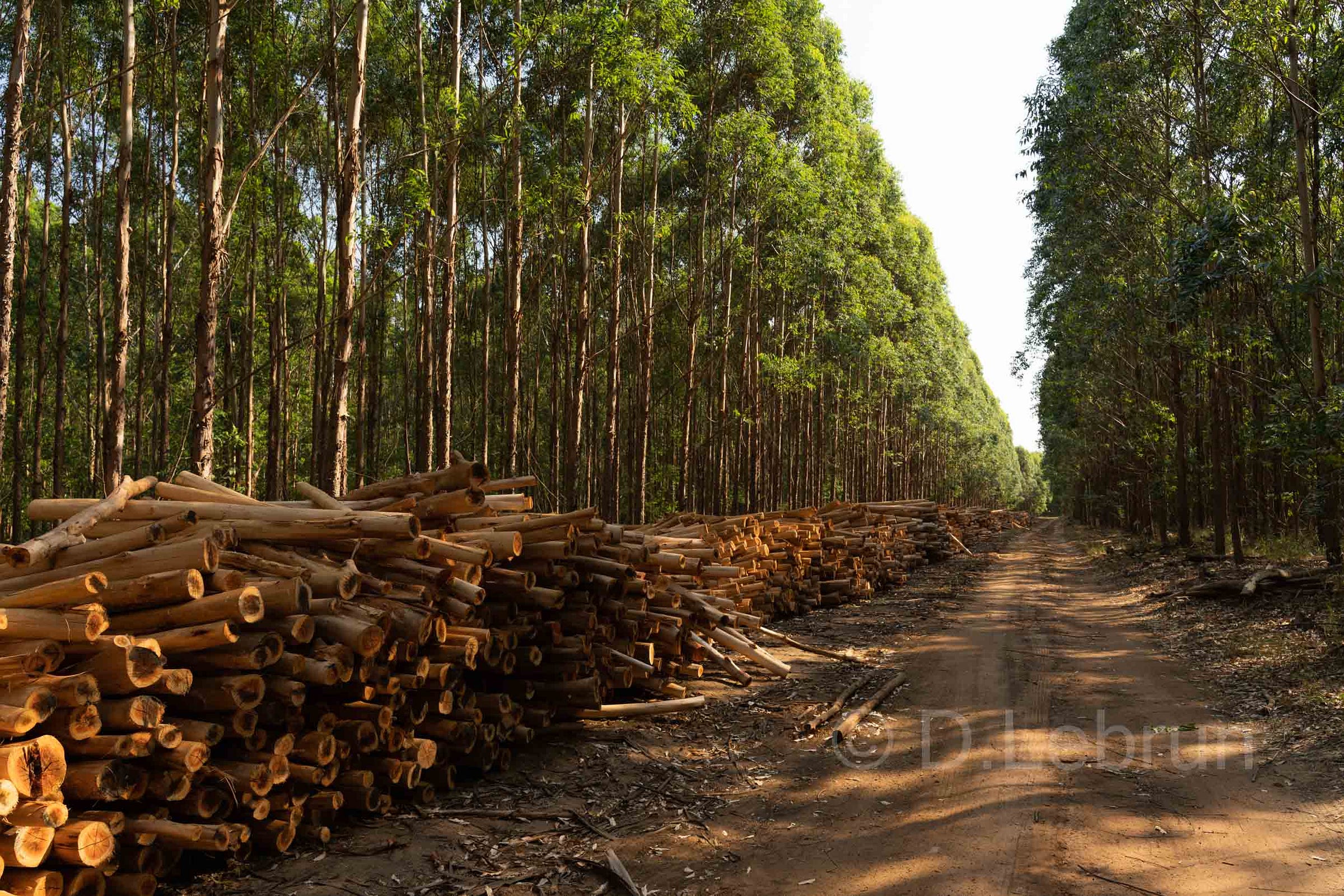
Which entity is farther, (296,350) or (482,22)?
(296,350)

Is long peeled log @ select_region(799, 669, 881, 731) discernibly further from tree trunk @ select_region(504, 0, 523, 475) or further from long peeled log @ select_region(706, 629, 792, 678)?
tree trunk @ select_region(504, 0, 523, 475)

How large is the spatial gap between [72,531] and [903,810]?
5638mm

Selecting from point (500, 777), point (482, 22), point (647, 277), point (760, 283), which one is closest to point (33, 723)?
point (500, 777)

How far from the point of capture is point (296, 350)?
3697 cm

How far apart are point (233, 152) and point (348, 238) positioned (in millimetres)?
15069

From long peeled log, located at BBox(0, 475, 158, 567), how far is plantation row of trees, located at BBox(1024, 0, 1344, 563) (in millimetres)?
13512

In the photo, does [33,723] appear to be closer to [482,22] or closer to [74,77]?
[482,22]

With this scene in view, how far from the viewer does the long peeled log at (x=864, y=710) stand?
7312 mm

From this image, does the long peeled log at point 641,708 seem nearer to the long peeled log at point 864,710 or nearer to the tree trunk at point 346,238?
the long peeled log at point 864,710

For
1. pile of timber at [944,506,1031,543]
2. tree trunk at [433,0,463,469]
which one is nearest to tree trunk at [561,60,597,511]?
tree trunk at [433,0,463,469]

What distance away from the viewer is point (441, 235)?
67.8ft

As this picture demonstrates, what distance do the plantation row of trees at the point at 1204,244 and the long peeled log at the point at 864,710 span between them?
7183 millimetres

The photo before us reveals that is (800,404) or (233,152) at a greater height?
(233,152)

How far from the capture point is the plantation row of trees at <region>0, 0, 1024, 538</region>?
1597 cm
